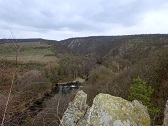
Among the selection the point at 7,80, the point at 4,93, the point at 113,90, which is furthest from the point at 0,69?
the point at 113,90

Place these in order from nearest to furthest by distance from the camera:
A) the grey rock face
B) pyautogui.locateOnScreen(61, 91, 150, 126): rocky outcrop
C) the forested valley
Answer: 1. the forested valley
2. pyautogui.locateOnScreen(61, 91, 150, 126): rocky outcrop
3. the grey rock face

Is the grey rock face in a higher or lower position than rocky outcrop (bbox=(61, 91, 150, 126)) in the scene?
lower

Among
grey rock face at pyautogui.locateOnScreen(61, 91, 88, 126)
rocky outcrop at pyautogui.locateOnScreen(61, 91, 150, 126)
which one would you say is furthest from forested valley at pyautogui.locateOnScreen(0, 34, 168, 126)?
rocky outcrop at pyautogui.locateOnScreen(61, 91, 150, 126)

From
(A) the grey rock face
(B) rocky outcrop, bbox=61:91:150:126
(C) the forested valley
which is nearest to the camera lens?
(C) the forested valley

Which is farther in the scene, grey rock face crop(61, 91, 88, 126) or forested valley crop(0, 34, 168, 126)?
grey rock face crop(61, 91, 88, 126)

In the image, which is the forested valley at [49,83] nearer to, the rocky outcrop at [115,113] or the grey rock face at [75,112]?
the grey rock face at [75,112]

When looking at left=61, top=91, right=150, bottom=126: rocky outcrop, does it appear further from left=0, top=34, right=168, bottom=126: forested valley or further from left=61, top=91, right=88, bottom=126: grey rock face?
left=0, top=34, right=168, bottom=126: forested valley

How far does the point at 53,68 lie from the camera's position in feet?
269

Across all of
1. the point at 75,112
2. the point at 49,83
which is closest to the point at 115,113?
the point at 75,112

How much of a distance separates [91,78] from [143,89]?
4439cm

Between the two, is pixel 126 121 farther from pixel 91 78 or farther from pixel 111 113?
pixel 91 78

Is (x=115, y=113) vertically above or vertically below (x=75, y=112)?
above

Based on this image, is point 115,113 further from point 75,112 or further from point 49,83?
point 49,83

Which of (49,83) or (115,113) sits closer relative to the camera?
(115,113)
